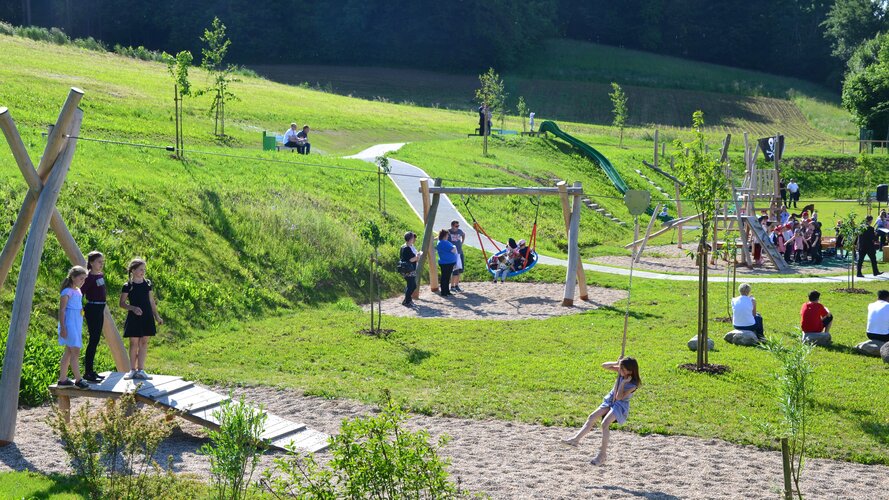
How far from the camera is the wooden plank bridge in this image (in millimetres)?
12297

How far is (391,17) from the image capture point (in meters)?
95.9

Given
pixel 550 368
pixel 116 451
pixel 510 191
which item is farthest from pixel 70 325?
pixel 510 191

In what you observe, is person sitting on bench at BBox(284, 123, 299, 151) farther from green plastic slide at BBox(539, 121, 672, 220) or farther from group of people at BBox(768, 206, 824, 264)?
group of people at BBox(768, 206, 824, 264)

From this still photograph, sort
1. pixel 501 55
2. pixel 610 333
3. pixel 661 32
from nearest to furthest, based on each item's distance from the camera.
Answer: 1. pixel 610 333
2. pixel 501 55
3. pixel 661 32

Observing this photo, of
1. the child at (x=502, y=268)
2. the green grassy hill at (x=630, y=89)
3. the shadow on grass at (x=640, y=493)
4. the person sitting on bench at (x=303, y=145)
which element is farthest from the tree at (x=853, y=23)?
the shadow on grass at (x=640, y=493)

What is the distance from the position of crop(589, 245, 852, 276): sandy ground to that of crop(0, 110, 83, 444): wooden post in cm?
1916

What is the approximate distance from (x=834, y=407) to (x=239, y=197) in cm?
1613

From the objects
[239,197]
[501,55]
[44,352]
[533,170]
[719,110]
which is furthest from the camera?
[501,55]

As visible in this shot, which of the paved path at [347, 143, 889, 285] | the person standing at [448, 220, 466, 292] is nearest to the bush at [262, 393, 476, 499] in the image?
the person standing at [448, 220, 466, 292]

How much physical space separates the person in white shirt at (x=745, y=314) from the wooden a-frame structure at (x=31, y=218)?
11.3m

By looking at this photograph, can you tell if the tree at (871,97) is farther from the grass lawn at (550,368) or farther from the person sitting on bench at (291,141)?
the grass lawn at (550,368)

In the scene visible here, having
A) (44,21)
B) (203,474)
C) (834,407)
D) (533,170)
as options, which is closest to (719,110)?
(533,170)

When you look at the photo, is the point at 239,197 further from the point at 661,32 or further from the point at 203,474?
the point at 661,32

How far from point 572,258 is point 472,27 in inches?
2903
